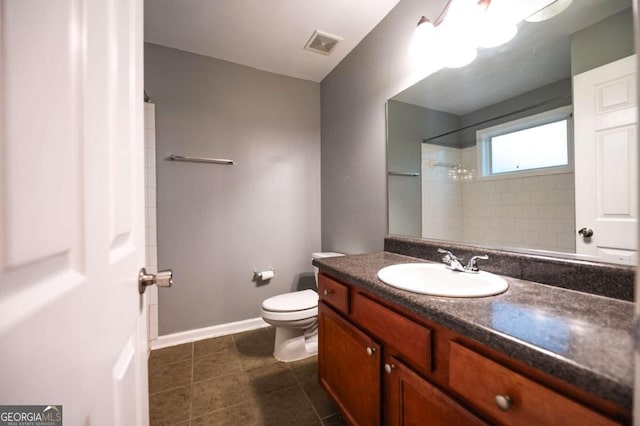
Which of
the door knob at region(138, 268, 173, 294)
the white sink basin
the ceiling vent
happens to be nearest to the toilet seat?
the white sink basin

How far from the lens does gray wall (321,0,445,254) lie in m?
1.55

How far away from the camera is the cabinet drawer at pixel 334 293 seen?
1074mm

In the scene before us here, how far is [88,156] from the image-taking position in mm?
368

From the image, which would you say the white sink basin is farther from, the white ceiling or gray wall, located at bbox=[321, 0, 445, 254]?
the white ceiling

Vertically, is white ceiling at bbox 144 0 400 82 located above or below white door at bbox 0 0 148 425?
above

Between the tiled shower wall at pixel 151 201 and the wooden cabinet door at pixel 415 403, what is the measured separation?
180 centimetres

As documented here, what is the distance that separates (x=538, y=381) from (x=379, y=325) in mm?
462

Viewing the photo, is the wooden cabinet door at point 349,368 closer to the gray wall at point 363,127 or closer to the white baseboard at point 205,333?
the gray wall at point 363,127

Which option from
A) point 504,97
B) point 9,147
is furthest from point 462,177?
point 9,147

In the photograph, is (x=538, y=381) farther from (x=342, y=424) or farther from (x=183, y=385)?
(x=183, y=385)

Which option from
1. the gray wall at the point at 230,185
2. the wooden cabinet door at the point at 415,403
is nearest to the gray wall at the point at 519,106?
the wooden cabinet door at the point at 415,403

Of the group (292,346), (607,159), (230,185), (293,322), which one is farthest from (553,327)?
(230,185)

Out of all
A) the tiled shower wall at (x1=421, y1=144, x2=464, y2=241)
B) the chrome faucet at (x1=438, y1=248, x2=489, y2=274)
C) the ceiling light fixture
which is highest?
the ceiling light fixture

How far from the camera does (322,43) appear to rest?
193 cm
